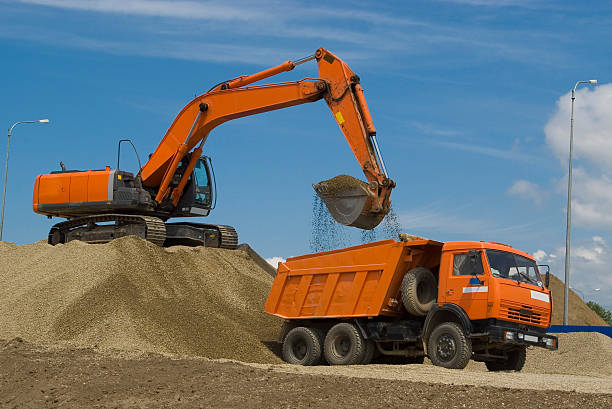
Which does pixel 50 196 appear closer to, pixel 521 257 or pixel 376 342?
pixel 376 342

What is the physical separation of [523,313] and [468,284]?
1.21 metres

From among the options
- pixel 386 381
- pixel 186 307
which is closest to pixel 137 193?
pixel 186 307

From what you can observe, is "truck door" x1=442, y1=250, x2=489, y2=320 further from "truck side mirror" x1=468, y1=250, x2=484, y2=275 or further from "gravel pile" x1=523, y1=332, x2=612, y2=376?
"gravel pile" x1=523, y1=332, x2=612, y2=376

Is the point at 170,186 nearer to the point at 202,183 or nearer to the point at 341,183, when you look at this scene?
the point at 202,183

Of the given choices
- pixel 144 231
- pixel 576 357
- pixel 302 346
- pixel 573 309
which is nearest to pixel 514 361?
pixel 302 346

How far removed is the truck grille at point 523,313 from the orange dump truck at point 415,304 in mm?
19

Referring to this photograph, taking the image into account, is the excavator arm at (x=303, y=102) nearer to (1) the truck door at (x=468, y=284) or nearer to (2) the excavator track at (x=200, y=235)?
(2) the excavator track at (x=200, y=235)

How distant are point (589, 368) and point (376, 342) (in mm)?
7978

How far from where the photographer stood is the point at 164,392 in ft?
38.2

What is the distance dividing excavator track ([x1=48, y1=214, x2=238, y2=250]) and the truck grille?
12095mm

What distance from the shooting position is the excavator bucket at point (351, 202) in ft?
56.7

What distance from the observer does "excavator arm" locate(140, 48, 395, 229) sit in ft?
57.4

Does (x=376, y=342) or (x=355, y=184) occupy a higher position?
(x=355, y=184)

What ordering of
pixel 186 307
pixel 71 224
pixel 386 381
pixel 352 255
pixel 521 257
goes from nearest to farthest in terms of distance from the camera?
1. pixel 386 381
2. pixel 521 257
3. pixel 352 255
4. pixel 186 307
5. pixel 71 224
